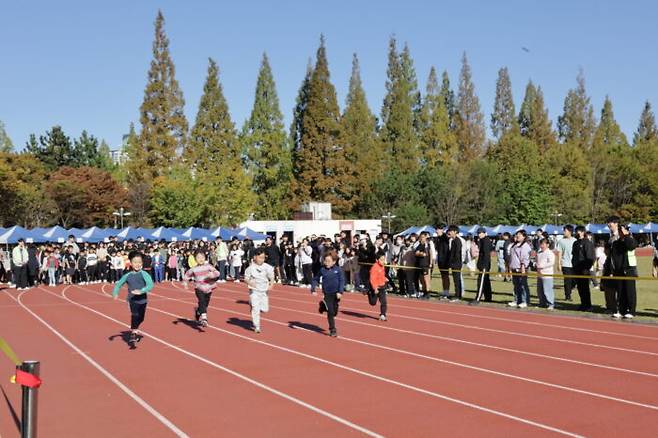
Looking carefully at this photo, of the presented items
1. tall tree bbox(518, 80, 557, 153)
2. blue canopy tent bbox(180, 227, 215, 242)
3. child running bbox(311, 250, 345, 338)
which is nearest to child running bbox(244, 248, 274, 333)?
child running bbox(311, 250, 345, 338)

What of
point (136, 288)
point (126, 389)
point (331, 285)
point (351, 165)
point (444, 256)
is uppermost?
point (351, 165)

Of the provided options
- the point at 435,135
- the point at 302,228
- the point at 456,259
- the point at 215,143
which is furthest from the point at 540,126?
the point at 456,259

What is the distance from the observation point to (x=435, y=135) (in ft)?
257

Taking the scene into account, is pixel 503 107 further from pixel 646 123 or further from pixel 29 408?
pixel 29 408

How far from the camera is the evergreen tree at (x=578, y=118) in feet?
302

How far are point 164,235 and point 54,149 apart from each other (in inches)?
1803

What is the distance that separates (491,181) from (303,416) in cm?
6837

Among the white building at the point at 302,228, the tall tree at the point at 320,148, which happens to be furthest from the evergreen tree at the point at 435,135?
the white building at the point at 302,228

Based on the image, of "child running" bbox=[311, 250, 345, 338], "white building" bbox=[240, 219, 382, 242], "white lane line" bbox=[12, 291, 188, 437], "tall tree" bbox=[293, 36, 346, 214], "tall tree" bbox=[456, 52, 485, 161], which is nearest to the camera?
"white lane line" bbox=[12, 291, 188, 437]

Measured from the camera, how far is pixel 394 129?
7644 cm

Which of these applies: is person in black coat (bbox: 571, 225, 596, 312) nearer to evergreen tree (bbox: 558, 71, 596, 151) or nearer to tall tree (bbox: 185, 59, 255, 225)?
tall tree (bbox: 185, 59, 255, 225)

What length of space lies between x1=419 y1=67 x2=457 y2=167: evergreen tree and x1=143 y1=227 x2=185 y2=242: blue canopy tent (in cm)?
3708

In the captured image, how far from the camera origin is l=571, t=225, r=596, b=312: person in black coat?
1758cm

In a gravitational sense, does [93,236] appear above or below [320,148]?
below
